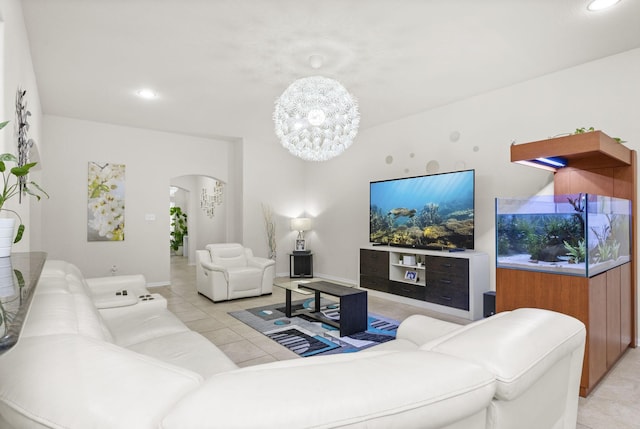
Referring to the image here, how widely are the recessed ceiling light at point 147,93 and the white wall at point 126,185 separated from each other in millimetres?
1836

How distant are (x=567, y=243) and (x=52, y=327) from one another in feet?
9.56

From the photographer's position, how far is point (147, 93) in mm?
4629

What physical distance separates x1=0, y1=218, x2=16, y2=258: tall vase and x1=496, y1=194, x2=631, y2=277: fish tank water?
3.05 meters

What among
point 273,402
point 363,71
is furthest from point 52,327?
point 363,71

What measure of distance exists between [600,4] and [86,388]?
385cm

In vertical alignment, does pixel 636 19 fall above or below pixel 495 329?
above

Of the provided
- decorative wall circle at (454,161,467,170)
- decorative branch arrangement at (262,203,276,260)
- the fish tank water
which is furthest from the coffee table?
decorative branch arrangement at (262,203,276,260)

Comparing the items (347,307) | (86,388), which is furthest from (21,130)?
(347,307)

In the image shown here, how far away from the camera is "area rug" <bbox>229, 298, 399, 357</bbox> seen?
3406mm

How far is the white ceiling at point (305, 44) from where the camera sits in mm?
2791

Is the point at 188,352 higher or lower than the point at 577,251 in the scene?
lower

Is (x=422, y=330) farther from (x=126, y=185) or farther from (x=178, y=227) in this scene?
(x=178, y=227)

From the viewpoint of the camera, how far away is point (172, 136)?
6.70 m

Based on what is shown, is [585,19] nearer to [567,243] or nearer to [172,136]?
[567,243]
